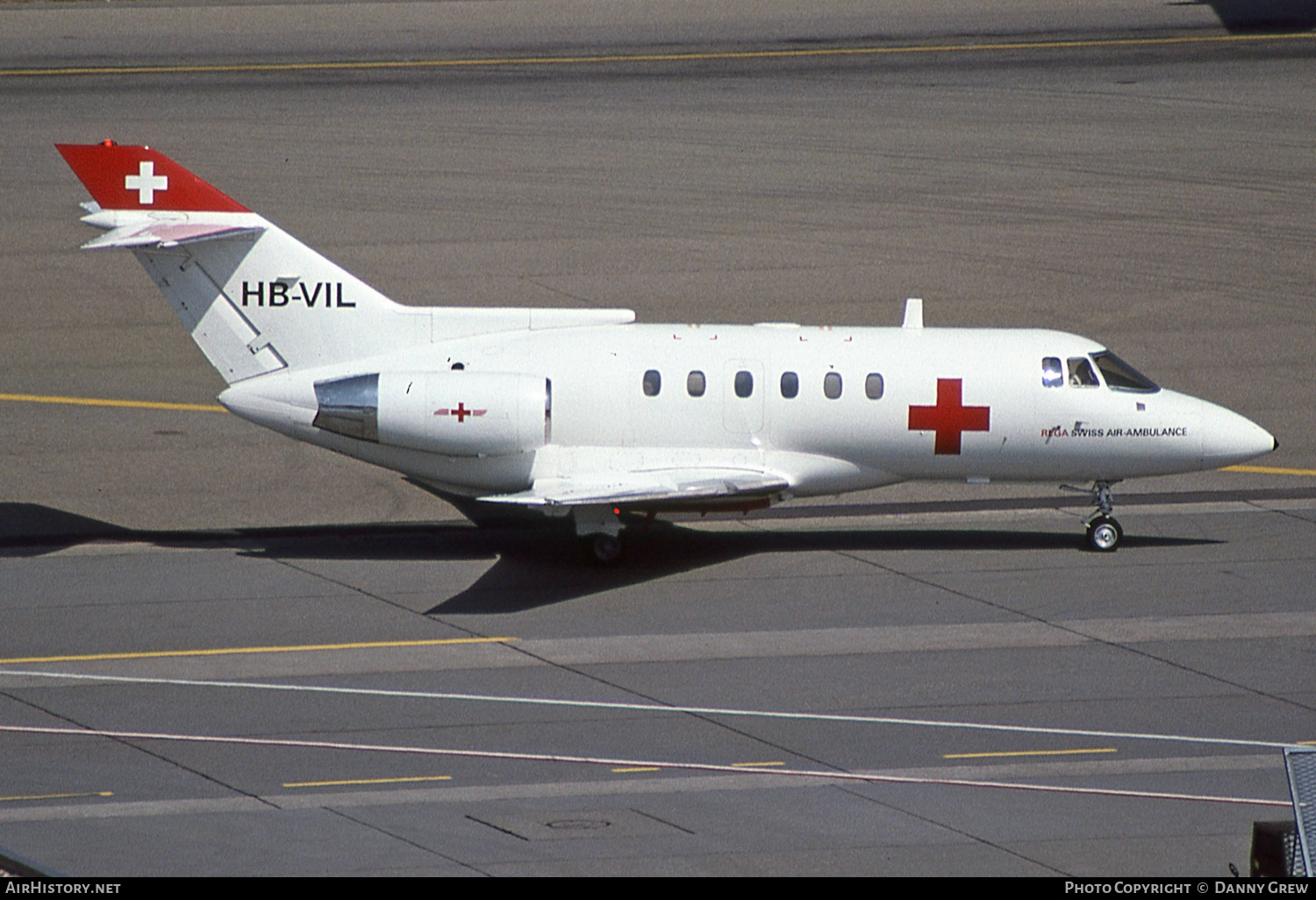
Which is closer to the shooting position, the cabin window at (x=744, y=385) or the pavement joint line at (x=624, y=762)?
the pavement joint line at (x=624, y=762)

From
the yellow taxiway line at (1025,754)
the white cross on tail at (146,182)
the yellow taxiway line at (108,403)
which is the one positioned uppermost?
the white cross on tail at (146,182)

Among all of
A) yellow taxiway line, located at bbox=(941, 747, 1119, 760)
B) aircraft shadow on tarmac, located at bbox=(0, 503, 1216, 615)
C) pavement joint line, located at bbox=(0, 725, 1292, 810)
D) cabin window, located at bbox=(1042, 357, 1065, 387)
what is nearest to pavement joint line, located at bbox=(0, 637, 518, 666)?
pavement joint line, located at bbox=(0, 725, 1292, 810)

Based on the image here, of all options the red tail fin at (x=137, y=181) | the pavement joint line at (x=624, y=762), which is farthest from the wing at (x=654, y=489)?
the red tail fin at (x=137, y=181)

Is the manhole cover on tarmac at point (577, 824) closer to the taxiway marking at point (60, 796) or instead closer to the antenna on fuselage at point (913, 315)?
the taxiway marking at point (60, 796)

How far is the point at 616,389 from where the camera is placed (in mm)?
25109

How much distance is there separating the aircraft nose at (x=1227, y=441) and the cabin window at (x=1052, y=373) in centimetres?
208

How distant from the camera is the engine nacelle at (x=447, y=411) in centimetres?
2442

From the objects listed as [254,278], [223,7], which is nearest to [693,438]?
[254,278]

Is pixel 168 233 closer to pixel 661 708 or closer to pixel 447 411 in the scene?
pixel 447 411

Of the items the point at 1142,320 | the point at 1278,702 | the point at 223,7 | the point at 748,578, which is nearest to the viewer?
the point at 1278,702

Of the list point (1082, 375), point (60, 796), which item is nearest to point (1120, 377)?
point (1082, 375)

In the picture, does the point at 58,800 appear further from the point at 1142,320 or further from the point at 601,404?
the point at 1142,320

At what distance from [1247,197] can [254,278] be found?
29568 mm

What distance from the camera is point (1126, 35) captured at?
6338 centimetres
